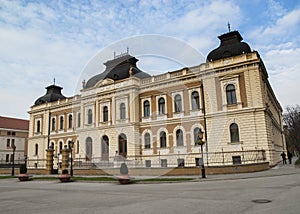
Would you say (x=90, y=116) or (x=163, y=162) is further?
(x=90, y=116)

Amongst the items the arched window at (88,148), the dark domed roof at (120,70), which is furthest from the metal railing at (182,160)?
the dark domed roof at (120,70)

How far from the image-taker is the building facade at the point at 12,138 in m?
59.2

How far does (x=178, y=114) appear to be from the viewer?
104 ft

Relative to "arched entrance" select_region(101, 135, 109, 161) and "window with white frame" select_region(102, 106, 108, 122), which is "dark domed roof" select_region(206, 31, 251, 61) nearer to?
"window with white frame" select_region(102, 106, 108, 122)

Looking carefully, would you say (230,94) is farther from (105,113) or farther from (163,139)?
(105,113)

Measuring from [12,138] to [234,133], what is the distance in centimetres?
5216

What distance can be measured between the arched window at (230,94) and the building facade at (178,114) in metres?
0.10

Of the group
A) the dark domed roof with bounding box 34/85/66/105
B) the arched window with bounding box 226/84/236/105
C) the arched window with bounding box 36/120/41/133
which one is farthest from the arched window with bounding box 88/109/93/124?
the arched window with bounding box 226/84/236/105

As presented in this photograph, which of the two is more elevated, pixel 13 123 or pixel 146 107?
pixel 13 123

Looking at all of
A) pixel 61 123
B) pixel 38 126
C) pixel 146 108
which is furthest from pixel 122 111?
pixel 38 126

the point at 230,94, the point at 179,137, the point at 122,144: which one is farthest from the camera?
the point at 122,144

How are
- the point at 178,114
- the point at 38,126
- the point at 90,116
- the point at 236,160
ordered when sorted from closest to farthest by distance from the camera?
the point at 236,160 → the point at 178,114 → the point at 90,116 → the point at 38,126

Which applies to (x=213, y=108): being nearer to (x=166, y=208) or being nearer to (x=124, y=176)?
(x=124, y=176)

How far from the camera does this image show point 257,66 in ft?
88.5
